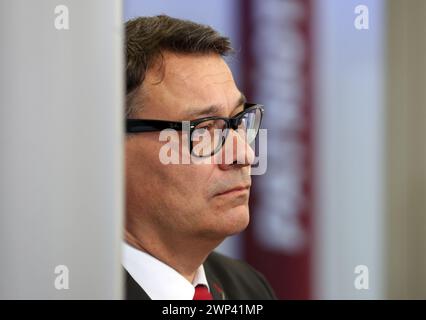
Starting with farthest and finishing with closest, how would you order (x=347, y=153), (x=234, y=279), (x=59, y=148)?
(x=234, y=279), (x=347, y=153), (x=59, y=148)

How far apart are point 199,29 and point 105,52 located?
0.59 meters

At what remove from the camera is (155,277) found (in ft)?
3.94

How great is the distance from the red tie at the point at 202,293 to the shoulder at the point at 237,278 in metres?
0.11

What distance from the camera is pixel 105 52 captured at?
2.27 feet

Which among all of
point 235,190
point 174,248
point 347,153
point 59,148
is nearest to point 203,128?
point 235,190

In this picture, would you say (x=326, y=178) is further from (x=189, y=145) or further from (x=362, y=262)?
(x=189, y=145)

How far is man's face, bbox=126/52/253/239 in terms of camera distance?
1.20 m

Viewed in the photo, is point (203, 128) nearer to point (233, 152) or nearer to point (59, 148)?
point (233, 152)

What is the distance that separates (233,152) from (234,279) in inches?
16.8

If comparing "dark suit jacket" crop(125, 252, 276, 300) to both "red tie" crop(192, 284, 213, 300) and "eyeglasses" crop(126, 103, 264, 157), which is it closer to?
"red tie" crop(192, 284, 213, 300)

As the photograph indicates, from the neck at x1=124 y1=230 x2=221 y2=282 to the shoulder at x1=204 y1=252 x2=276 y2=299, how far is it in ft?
0.54

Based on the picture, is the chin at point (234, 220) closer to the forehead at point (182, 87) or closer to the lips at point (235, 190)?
the lips at point (235, 190)

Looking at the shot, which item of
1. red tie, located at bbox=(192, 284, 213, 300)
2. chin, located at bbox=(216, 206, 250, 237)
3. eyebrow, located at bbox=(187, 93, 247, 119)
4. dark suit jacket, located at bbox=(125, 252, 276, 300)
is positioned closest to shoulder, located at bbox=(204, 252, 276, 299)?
dark suit jacket, located at bbox=(125, 252, 276, 300)

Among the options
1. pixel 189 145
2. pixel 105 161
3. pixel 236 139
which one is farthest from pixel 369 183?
pixel 105 161
